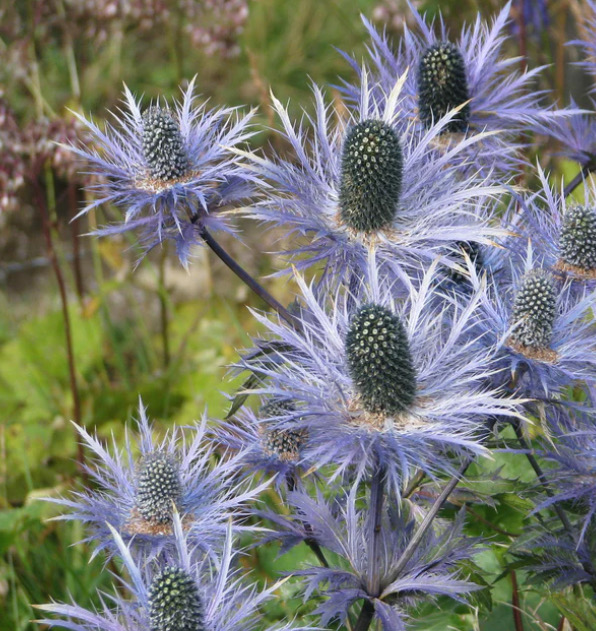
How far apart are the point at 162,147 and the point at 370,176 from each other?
322mm

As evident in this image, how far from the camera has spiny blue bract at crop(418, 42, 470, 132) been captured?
1.36m

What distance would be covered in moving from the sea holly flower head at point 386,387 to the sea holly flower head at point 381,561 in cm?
7

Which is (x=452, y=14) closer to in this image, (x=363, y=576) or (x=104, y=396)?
(x=104, y=396)

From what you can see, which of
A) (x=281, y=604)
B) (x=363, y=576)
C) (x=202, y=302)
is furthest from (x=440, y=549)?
(x=202, y=302)

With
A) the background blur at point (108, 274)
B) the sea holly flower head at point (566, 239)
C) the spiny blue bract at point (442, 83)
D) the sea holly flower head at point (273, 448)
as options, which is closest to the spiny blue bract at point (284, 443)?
the sea holly flower head at point (273, 448)

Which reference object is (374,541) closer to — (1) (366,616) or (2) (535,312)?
(1) (366,616)

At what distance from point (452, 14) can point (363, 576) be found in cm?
215

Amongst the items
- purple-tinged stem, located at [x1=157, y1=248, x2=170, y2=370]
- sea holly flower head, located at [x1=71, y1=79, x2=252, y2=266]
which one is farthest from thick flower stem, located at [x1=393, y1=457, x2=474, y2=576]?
purple-tinged stem, located at [x1=157, y1=248, x2=170, y2=370]

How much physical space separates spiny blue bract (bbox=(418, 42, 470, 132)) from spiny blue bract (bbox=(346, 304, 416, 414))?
Result: 1.63ft

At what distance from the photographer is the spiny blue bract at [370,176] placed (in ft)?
3.74

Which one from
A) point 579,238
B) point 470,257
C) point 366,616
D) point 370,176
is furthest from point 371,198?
point 366,616

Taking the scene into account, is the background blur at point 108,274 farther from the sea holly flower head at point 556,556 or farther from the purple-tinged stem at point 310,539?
the purple-tinged stem at point 310,539

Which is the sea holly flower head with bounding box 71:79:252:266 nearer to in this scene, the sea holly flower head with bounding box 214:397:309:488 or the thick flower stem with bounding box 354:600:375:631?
the sea holly flower head with bounding box 214:397:309:488

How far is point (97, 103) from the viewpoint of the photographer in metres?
3.50
